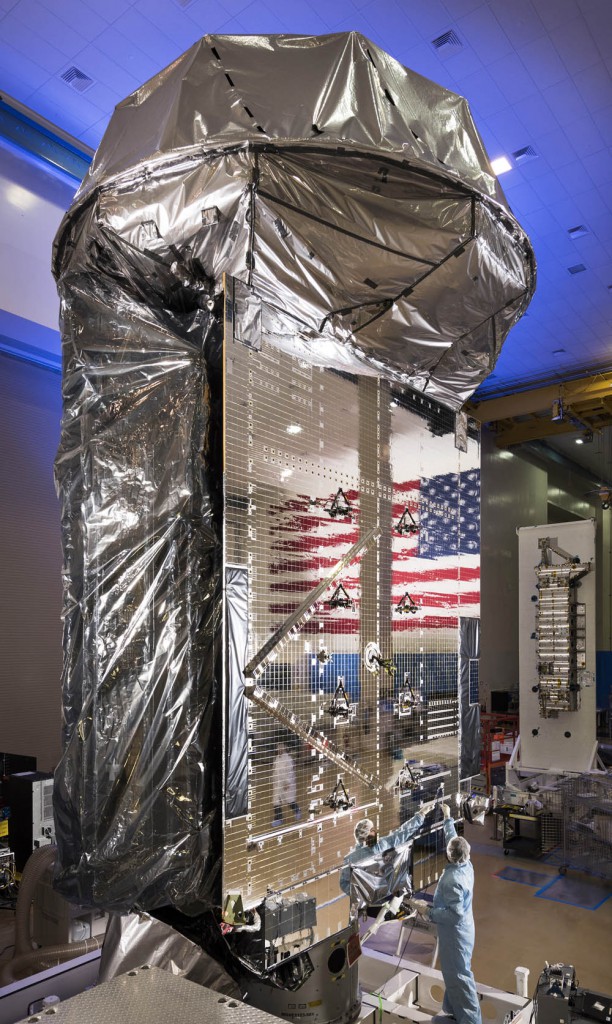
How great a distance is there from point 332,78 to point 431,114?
1.26 feet

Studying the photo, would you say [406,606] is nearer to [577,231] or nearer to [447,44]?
[447,44]

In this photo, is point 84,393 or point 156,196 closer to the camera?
point 156,196

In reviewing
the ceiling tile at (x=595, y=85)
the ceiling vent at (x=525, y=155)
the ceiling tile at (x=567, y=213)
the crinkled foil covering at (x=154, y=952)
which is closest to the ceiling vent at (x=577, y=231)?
the ceiling tile at (x=567, y=213)

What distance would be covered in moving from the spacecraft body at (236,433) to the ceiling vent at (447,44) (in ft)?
7.56

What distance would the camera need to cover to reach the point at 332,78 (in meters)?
2.18

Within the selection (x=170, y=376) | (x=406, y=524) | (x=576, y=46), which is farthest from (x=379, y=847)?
(x=576, y=46)

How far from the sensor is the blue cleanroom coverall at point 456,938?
397cm

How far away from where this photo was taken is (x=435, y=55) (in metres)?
4.63

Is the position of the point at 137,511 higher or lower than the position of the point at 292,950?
higher

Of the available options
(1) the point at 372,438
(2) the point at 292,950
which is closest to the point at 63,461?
(1) the point at 372,438

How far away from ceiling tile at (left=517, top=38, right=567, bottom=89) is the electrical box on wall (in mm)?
5463

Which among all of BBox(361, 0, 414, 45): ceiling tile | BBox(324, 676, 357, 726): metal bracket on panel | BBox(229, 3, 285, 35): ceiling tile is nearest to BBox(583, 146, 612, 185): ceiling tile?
BBox(361, 0, 414, 45): ceiling tile

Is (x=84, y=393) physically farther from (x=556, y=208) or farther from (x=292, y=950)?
(x=556, y=208)

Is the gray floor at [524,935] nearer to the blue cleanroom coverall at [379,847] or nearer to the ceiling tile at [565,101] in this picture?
the blue cleanroom coverall at [379,847]
